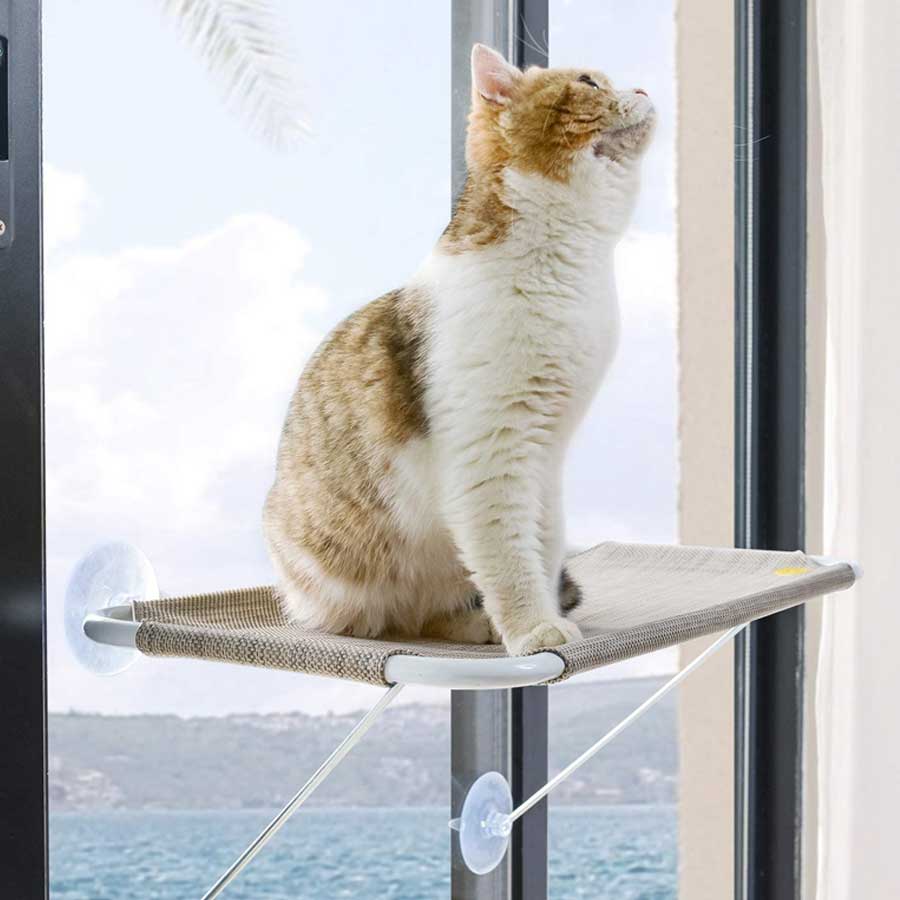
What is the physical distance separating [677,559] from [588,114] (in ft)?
1.84

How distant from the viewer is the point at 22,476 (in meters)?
0.88

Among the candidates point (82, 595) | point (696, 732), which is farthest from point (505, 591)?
→ point (696, 732)

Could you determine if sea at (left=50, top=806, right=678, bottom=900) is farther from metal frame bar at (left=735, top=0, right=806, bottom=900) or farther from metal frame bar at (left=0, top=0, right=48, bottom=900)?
metal frame bar at (left=0, top=0, right=48, bottom=900)

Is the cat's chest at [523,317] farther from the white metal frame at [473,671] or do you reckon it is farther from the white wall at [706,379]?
the white wall at [706,379]

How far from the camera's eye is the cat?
877 mm

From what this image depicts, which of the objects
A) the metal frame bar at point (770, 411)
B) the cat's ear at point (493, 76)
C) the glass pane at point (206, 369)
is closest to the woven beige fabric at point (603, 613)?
the glass pane at point (206, 369)

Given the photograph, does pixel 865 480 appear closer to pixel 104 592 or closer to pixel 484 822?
pixel 484 822

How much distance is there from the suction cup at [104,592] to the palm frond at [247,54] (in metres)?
0.49

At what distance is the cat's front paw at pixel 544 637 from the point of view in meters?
0.82

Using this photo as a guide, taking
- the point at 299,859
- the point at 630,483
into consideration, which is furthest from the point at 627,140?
the point at 299,859

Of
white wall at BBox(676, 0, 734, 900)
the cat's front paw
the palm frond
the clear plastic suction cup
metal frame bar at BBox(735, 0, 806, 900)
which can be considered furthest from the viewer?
white wall at BBox(676, 0, 734, 900)

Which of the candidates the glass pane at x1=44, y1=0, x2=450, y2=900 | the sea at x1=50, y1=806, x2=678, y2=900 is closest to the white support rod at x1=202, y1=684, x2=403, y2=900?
the glass pane at x1=44, y1=0, x2=450, y2=900

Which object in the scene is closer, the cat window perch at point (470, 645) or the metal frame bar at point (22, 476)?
the cat window perch at point (470, 645)

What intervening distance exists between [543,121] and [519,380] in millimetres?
237
